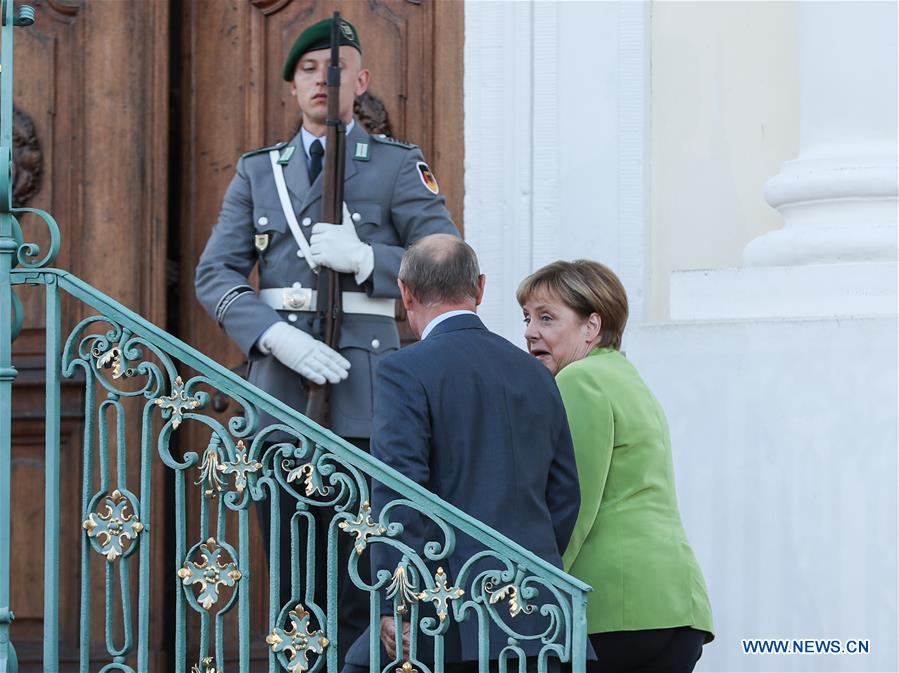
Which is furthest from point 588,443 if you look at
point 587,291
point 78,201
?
point 78,201

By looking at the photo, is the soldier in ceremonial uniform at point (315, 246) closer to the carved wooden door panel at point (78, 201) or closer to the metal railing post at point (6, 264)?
the carved wooden door panel at point (78, 201)

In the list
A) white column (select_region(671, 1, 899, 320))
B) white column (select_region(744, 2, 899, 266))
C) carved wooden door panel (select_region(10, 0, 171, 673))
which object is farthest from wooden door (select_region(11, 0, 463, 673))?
white column (select_region(744, 2, 899, 266))

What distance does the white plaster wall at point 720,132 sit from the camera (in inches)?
211

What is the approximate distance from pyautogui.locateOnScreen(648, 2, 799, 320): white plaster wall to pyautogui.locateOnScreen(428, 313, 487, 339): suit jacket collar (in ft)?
5.87

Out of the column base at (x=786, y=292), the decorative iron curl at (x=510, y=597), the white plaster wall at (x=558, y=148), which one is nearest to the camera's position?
the decorative iron curl at (x=510, y=597)

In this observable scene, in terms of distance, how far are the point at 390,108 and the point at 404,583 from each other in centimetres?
238

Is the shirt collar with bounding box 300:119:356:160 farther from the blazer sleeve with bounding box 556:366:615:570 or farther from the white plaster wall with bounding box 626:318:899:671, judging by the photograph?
the blazer sleeve with bounding box 556:366:615:570

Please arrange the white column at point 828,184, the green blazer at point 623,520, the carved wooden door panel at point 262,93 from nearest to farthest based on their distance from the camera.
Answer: the green blazer at point 623,520, the white column at point 828,184, the carved wooden door panel at point 262,93

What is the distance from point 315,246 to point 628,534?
1287 mm

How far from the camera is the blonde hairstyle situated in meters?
4.00

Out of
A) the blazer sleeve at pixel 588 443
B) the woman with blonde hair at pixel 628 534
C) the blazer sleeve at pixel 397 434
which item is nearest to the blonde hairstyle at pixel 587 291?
the woman with blonde hair at pixel 628 534

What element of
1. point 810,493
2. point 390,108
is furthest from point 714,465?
point 390,108

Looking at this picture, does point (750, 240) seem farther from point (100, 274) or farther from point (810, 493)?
point (100, 274)

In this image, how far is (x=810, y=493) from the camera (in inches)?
190
